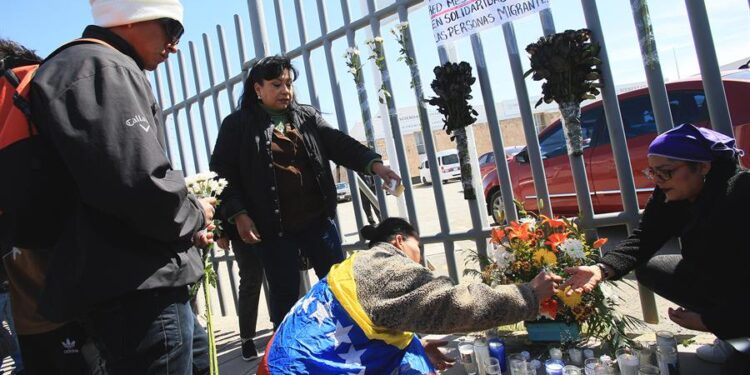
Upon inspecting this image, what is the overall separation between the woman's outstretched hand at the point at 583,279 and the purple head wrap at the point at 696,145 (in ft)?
1.97

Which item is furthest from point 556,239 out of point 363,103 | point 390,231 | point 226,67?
point 226,67

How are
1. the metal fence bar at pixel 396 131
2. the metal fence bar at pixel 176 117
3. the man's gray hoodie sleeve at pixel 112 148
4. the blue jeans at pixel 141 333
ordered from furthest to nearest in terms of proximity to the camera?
the metal fence bar at pixel 176 117 → the metal fence bar at pixel 396 131 → the blue jeans at pixel 141 333 → the man's gray hoodie sleeve at pixel 112 148

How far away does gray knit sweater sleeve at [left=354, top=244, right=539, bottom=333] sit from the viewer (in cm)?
174

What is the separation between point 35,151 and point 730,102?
439 cm

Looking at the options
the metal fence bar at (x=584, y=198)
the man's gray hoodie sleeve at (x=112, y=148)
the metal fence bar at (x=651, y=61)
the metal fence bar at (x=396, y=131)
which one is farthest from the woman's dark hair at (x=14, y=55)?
the metal fence bar at (x=651, y=61)

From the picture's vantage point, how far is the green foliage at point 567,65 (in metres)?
2.64

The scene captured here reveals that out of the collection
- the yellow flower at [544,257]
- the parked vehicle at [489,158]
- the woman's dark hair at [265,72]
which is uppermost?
the woman's dark hair at [265,72]

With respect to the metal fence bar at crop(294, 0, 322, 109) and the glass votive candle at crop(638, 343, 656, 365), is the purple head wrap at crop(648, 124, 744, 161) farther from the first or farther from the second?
the metal fence bar at crop(294, 0, 322, 109)

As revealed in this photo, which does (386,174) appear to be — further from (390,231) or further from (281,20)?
(281,20)

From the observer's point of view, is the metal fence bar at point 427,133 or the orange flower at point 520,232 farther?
the metal fence bar at point 427,133

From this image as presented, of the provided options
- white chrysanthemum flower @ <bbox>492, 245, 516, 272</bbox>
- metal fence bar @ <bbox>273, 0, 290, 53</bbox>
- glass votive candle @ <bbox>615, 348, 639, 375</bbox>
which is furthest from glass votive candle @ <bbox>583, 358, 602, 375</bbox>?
metal fence bar @ <bbox>273, 0, 290, 53</bbox>

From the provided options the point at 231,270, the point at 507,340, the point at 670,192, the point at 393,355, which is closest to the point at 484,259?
the point at 507,340

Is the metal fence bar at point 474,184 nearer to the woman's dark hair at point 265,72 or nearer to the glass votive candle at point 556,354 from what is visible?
the glass votive candle at point 556,354

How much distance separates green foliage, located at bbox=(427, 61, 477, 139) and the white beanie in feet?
6.17
